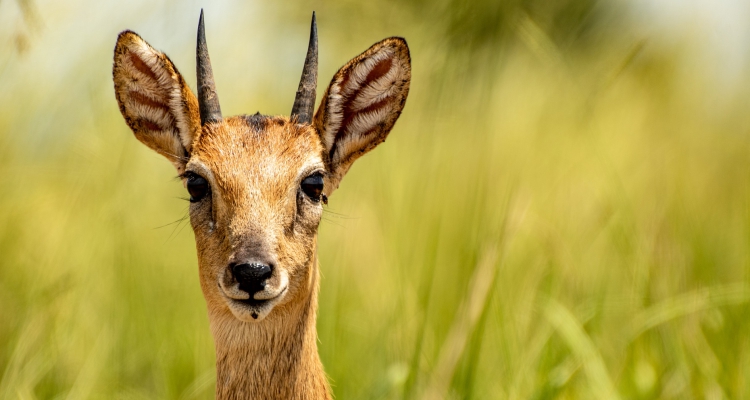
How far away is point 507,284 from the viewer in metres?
5.53

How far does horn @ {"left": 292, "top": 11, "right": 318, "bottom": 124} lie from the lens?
12.1 feet

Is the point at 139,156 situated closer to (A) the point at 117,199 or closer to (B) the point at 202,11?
(A) the point at 117,199

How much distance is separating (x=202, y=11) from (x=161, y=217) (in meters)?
3.47

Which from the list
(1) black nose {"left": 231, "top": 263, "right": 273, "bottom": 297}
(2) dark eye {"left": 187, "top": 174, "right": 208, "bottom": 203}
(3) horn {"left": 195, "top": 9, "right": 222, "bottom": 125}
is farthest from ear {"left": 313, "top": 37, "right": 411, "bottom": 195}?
(1) black nose {"left": 231, "top": 263, "right": 273, "bottom": 297}

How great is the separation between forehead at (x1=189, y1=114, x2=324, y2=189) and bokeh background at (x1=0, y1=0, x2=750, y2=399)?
0.40 meters

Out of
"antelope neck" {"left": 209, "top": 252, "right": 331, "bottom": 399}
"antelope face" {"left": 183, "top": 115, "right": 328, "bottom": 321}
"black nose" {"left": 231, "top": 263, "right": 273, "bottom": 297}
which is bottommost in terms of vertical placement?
"antelope neck" {"left": 209, "top": 252, "right": 331, "bottom": 399}

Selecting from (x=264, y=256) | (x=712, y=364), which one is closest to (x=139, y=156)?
(x=264, y=256)

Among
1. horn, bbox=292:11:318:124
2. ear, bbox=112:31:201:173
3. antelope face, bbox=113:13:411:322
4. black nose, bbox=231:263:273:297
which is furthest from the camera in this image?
ear, bbox=112:31:201:173

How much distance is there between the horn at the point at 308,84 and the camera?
3.69 m

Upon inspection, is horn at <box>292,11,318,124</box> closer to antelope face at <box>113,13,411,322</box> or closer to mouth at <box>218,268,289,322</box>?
antelope face at <box>113,13,411,322</box>

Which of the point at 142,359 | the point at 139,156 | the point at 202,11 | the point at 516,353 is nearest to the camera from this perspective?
the point at 202,11

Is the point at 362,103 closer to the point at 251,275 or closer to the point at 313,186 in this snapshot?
the point at 313,186

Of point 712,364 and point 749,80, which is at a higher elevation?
point 749,80

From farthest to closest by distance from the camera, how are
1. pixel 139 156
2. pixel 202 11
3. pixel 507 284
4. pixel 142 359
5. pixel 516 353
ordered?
1. pixel 139 156
2. pixel 507 284
3. pixel 142 359
4. pixel 516 353
5. pixel 202 11
